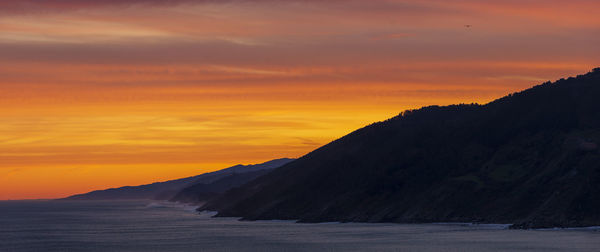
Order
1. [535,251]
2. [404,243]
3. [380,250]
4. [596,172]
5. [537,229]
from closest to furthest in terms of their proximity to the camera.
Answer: [535,251]
[380,250]
[404,243]
[537,229]
[596,172]

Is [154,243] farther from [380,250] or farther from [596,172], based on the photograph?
[596,172]

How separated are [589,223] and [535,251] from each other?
2283 inches

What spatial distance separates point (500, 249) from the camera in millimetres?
124688

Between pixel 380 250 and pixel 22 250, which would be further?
pixel 22 250

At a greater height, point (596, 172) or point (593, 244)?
point (596, 172)

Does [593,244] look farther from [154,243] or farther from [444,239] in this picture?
[154,243]

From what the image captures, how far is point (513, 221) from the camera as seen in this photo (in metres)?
194

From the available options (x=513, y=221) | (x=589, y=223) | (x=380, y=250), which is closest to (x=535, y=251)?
(x=380, y=250)

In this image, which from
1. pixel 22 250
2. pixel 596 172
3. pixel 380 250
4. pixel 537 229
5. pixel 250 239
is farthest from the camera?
pixel 596 172

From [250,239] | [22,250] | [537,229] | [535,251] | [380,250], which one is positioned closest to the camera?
[535,251]

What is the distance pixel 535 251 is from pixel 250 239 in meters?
60.7

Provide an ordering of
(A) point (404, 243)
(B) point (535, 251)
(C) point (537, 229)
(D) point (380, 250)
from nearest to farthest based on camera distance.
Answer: (B) point (535, 251), (D) point (380, 250), (A) point (404, 243), (C) point (537, 229)

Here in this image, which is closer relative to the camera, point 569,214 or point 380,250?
point 380,250

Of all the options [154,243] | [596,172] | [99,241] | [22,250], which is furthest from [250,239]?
[596,172]
